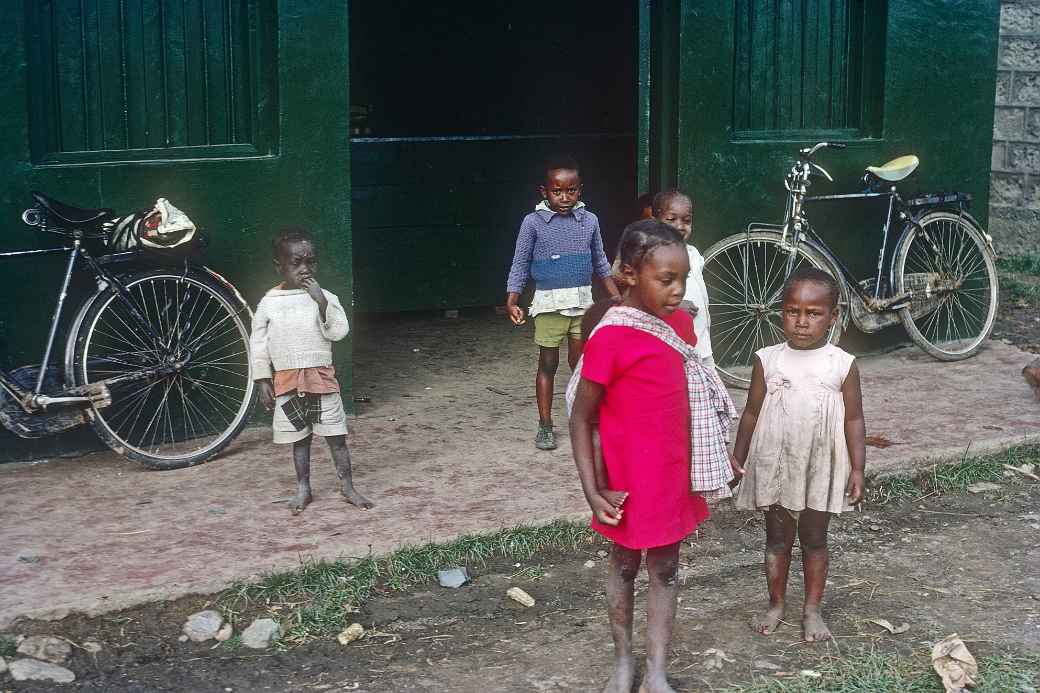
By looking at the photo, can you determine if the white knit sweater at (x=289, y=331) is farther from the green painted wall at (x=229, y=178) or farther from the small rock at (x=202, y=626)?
the green painted wall at (x=229, y=178)

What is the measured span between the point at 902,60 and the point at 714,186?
5.13 ft

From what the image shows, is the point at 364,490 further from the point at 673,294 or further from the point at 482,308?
the point at 482,308

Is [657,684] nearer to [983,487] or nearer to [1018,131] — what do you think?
[983,487]

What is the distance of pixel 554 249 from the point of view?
611 centimetres

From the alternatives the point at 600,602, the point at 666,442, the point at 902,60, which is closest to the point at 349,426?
the point at 600,602

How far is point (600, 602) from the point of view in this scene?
4781mm

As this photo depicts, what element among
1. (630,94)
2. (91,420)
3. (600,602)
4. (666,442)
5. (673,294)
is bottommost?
(600,602)

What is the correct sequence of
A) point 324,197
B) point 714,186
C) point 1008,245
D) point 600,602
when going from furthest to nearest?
point 1008,245, point 714,186, point 324,197, point 600,602

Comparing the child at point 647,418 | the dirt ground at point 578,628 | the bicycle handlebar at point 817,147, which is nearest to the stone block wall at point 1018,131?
the bicycle handlebar at point 817,147

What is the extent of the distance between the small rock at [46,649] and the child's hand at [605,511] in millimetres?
1950

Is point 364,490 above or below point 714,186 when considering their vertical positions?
below

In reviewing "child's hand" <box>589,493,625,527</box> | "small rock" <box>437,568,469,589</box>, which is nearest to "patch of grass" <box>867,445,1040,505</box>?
"small rock" <box>437,568,469,589</box>

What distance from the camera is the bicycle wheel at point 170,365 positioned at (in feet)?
19.6

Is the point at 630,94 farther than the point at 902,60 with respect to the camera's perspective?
Yes
